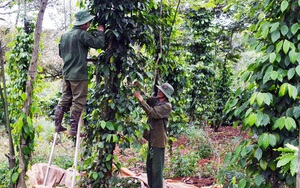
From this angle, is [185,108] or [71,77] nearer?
[71,77]

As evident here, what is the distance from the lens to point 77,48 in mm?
3123

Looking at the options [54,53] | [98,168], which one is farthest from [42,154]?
[98,168]

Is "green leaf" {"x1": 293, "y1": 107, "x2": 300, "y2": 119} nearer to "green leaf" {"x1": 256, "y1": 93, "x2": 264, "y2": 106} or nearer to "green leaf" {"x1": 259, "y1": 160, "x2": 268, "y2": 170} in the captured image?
"green leaf" {"x1": 256, "y1": 93, "x2": 264, "y2": 106}

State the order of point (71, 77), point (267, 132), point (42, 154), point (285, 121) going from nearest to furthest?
1. point (285, 121)
2. point (267, 132)
3. point (71, 77)
4. point (42, 154)

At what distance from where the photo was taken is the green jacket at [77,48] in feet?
10.1

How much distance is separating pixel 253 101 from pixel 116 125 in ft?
4.80

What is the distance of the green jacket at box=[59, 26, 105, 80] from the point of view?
307 centimetres

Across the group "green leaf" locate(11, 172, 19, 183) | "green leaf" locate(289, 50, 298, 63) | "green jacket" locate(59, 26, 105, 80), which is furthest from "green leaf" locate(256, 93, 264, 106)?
"green leaf" locate(11, 172, 19, 183)

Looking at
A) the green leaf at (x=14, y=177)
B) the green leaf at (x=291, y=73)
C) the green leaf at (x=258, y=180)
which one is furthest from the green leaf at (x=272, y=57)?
the green leaf at (x=14, y=177)

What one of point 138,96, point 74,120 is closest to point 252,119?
point 138,96

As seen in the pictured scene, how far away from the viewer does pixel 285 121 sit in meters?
2.37

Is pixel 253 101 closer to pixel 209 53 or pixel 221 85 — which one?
pixel 209 53

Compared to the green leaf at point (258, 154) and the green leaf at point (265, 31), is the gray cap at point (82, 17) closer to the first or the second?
the green leaf at point (265, 31)

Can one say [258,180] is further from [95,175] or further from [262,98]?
[95,175]
